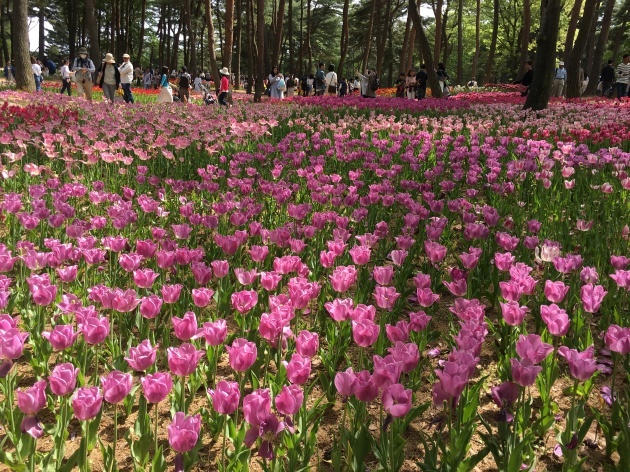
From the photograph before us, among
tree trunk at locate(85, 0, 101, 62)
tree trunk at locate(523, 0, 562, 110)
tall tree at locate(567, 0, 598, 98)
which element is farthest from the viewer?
tree trunk at locate(85, 0, 101, 62)

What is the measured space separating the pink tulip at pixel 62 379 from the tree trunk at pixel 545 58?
12930 millimetres

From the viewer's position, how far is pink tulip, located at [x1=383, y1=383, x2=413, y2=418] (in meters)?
1.57

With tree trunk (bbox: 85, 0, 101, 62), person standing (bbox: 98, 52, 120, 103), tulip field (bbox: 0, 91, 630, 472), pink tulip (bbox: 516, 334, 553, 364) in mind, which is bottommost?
tulip field (bbox: 0, 91, 630, 472)

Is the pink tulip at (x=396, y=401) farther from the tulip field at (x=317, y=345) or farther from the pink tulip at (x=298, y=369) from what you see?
the pink tulip at (x=298, y=369)

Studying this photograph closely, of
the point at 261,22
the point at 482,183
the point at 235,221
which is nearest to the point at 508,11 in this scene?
the point at 261,22

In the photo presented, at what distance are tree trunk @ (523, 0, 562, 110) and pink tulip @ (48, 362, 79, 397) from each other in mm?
12930

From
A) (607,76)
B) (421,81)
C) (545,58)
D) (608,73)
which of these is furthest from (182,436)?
(607,76)

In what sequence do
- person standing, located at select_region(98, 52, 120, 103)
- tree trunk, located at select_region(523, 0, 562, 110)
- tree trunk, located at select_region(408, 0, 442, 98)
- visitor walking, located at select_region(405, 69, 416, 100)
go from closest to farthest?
tree trunk, located at select_region(523, 0, 562, 110) < person standing, located at select_region(98, 52, 120, 103) < tree trunk, located at select_region(408, 0, 442, 98) < visitor walking, located at select_region(405, 69, 416, 100)

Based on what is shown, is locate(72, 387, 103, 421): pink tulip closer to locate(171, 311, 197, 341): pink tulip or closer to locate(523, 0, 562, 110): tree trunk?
locate(171, 311, 197, 341): pink tulip

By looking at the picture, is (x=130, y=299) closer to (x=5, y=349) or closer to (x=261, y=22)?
(x=5, y=349)

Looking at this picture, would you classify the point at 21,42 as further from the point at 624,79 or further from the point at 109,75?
the point at 624,79

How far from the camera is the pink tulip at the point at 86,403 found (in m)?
1.56

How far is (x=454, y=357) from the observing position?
1.79 metres

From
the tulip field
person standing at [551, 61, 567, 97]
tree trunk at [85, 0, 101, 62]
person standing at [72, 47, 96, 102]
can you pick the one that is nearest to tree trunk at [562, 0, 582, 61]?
person standing at [551, 61, 567, 97]
